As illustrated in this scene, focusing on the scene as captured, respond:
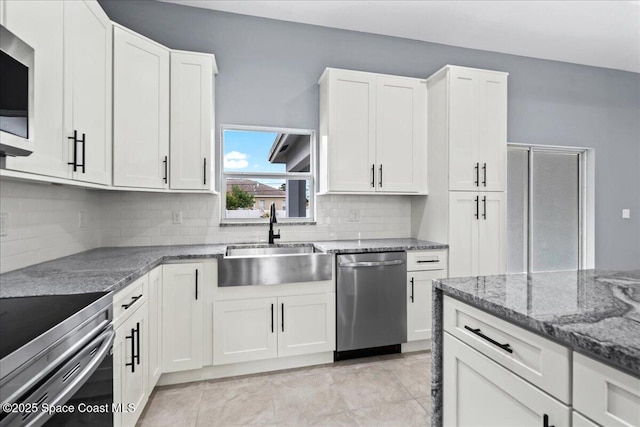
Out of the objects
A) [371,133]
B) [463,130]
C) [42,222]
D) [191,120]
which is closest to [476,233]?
[463,130]

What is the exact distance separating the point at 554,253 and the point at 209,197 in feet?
13.4

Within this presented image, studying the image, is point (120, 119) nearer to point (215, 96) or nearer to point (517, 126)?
point (215, 96)

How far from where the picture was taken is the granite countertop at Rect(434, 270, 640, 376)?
0.72 meters

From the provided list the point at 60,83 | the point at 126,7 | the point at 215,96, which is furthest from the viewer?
the point at 215,96

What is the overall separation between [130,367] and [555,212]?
457cm

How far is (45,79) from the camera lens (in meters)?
1.44

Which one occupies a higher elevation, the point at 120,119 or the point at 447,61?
the point at 447,61

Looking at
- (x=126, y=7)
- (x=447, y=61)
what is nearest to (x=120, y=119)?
(x=126, y=7)

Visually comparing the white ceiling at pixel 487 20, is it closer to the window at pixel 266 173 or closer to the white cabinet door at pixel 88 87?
the window at pixel 266 173

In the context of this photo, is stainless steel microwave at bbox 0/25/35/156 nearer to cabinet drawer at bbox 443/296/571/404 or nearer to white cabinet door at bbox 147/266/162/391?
white cabinet door at bbox 147/266/162/391

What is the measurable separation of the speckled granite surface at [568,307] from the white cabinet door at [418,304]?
50.7 inches

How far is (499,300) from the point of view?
1.05 m

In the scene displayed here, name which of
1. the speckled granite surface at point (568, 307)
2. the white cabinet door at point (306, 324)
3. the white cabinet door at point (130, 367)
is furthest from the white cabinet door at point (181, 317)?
the speckled granite surface at point (568, 307)

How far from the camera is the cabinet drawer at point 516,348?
82cm
